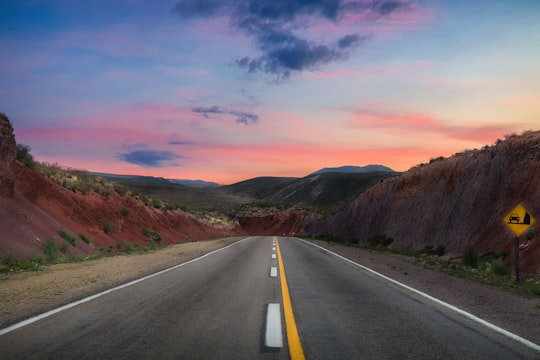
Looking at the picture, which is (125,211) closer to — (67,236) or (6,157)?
(67,236)

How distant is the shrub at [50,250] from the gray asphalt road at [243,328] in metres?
8.17

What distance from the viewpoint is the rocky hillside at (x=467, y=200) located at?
19406 mm

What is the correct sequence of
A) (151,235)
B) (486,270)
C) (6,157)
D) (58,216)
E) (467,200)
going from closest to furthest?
(486,270), (6,157), (58,216), (467,200), (151,235)

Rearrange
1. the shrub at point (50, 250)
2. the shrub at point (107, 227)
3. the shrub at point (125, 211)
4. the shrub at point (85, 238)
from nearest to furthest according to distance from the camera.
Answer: the shrub at point (50, 250) < the shrub at point (85, 238) < the shrub at point (107, 227) < the shrub at point (125, 211)

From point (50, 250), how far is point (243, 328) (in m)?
13.4

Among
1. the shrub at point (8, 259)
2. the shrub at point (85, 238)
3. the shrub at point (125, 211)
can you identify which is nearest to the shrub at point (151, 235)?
the shrub at point (125, 211)

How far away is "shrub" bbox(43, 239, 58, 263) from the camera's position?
16.0 meters

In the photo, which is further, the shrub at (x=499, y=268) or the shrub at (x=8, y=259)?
the shrub at (x=499, y=268)

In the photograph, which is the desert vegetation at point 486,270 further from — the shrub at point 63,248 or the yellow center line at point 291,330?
the shrub at point 63,248

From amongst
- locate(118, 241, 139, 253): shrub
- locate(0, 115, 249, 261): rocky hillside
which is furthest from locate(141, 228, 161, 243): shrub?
locate(118, 241, 139, 253): shrub

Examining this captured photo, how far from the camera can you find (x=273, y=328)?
19.9 feet

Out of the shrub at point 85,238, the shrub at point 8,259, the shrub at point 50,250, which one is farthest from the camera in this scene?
the shrub at point 85,238

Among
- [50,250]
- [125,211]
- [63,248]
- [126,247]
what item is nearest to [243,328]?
[50,250]

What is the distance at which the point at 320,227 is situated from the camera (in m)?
63.9
